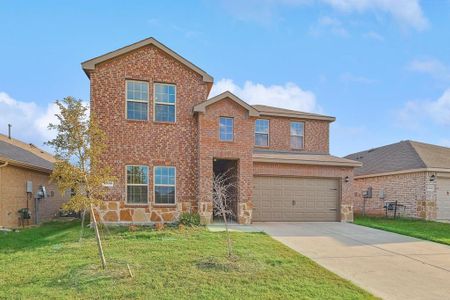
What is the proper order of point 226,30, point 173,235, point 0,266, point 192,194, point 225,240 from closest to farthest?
point 0,266 < point 225,240 < point 173,235 < point 226,30 < point 192,194

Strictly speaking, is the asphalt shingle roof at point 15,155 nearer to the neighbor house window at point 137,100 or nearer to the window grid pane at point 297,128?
the neighbor house window at point 137,100

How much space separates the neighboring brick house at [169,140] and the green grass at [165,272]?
11.1 feet

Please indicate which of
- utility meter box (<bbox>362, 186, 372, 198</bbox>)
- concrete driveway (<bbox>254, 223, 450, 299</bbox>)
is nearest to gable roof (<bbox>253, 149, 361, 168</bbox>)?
concrete driveway (<bbox>254, 223, 450, 299</bbox>)

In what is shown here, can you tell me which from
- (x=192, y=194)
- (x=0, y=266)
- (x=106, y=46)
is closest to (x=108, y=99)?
(x=106, y=46)

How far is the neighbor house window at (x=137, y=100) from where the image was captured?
522 inches

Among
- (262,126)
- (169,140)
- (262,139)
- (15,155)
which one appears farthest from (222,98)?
(15,155)

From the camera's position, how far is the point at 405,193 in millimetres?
18859

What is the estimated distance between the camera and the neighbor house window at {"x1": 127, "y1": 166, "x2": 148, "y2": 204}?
1302 cm

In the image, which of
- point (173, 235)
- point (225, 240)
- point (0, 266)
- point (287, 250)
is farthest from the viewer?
point (173, 235)

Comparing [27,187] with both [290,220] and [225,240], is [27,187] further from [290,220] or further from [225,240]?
[290,220]

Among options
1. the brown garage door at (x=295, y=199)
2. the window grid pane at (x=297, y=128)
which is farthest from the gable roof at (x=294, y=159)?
the window grid pane at (x=297, y=128)

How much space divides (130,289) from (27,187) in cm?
1210

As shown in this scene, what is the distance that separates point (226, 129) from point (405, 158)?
12.8 meters

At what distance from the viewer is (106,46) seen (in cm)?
1371
